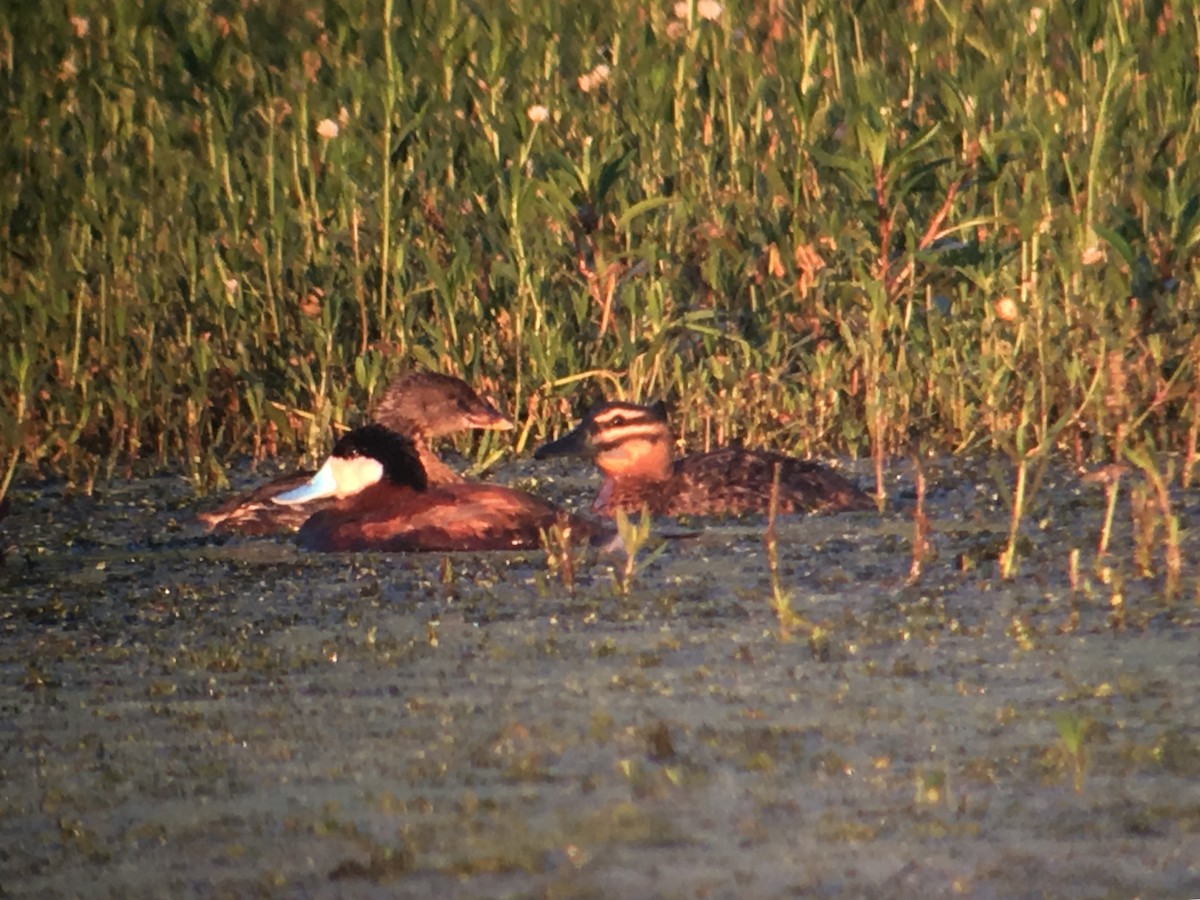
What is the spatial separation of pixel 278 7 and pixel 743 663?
619cm

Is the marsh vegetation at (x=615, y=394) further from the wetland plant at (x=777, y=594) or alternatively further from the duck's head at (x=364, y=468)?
the duck's head at (x=364, y=468)

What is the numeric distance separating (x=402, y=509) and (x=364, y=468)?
0.57 metres

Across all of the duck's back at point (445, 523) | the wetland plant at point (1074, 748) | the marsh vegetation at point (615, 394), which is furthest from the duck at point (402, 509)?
the wetland plant at point (1074, 748)

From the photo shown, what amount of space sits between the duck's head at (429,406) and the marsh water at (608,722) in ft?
4.87

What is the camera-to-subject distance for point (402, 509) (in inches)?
318

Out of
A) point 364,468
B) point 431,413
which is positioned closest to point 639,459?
point 431,413

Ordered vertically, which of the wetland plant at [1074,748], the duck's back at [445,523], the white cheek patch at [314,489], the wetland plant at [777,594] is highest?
the white cheek patch at [314,489]

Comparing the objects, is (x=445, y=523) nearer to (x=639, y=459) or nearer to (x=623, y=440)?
(x=639, y=459)

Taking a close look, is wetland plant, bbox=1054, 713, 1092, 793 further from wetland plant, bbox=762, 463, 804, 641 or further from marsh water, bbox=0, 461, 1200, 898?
wetland plant, bbox=762, 463, 804, 641

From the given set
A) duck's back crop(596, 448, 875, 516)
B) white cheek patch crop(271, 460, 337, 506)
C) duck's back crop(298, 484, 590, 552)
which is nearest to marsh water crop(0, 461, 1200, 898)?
duck's back crop(298, 484, 590, 552)

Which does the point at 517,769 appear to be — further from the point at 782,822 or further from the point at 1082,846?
the point at 1082,846

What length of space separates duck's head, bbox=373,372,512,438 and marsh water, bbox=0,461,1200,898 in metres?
1.48

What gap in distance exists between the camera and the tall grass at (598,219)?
31.1 feet

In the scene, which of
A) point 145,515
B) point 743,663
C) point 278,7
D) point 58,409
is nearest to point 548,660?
point 743,663
